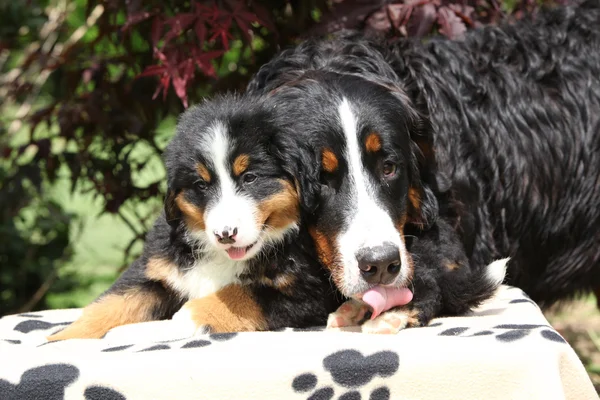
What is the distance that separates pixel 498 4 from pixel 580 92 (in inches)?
31.6

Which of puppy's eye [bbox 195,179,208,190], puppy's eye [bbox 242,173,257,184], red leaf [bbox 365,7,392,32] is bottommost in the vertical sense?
puppy's eye [bbox 242,173,257,184]

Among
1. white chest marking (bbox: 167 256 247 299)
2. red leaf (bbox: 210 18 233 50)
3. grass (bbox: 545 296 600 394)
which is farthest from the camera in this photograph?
grass (bbox: 545 296 600 394)

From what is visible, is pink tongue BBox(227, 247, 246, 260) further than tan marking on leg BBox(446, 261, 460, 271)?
No

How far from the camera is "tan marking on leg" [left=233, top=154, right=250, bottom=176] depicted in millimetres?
2812

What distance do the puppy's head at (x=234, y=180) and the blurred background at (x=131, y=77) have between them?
2.72 feet

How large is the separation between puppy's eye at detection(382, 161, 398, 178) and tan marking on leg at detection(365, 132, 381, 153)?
2.8 inches

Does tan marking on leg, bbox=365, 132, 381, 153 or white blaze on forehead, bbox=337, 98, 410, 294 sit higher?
tan marking on leg, bbox=365, 132, 381, 153

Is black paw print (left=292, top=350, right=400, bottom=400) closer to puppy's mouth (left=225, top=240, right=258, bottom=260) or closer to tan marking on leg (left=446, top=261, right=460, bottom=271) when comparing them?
puppy's mouth (left=225, top=240, right=258, bottom=260)

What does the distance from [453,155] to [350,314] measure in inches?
34.5

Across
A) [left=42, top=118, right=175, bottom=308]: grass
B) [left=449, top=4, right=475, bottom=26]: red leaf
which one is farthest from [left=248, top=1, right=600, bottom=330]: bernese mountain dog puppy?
[left=42, top=118, right=175, bottom=308]: grass

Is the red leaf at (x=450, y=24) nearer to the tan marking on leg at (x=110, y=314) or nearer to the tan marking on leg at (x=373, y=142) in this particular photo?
the tan marking on leg at (x=373, y=142)

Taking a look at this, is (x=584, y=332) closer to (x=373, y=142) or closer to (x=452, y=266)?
(x=452, y=266)

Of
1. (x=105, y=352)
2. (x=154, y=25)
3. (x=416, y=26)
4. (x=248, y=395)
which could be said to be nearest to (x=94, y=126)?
(x=154, y=25)

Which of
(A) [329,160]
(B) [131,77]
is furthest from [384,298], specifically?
(B) [131,77]
